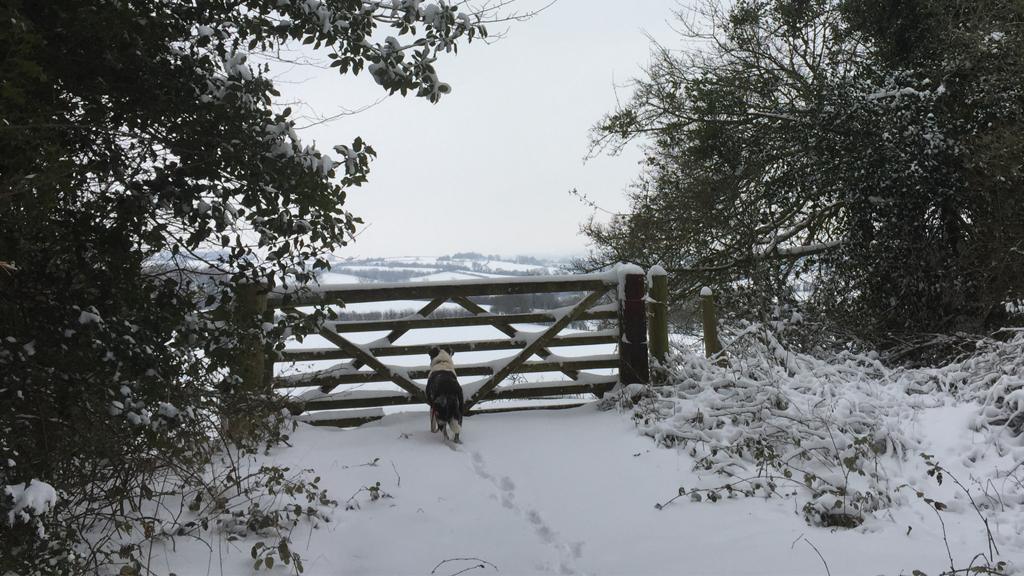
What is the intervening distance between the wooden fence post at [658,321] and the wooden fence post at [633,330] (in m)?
0.19

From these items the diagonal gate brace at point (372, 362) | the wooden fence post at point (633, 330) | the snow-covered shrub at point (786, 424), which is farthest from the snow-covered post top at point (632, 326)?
the diagonal gate brace at point (372, 362)

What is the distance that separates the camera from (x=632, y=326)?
688 cm

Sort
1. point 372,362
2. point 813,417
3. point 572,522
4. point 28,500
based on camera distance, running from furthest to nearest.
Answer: point 372,362 → point 813,417 → point 572,522 → point 28,500

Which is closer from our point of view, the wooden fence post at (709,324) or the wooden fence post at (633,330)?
the wooden fence post at (633,330)

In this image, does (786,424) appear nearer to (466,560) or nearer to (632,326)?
(632,326)

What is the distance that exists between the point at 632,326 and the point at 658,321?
1.12ft

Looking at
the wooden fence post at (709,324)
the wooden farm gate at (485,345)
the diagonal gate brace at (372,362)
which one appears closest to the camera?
the diagonal gate brace at (372,362)

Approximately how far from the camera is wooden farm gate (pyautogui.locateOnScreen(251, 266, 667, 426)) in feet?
21.5

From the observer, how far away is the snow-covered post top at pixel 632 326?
6.88m

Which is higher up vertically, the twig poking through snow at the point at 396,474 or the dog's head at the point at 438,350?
the dog's head at the point at 438,350

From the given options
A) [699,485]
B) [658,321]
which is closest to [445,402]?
[699,485]

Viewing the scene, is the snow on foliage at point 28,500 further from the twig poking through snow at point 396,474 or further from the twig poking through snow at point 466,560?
the twig poking through snow at point 396,474

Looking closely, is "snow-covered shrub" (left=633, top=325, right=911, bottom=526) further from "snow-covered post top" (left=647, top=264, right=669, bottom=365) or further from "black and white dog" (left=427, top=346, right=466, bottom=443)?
"black and white dog" (left=427, top=346, right=466, bottom=443)

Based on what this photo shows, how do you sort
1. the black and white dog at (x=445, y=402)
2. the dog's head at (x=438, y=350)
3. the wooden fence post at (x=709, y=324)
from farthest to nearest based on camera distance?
the wooden fence post at (x=709, y=324)
the dog's head at (x=438, y=350)
the black and white dog at (x=445, y=402)
